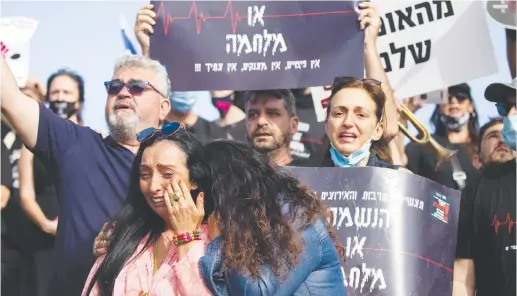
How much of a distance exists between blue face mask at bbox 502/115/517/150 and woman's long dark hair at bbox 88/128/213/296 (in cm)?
214

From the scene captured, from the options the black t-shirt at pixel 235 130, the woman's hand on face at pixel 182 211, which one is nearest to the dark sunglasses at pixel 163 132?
the woman's hand on face at pixel 182 211

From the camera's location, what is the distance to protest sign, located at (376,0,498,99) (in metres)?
7.14

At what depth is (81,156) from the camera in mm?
5543

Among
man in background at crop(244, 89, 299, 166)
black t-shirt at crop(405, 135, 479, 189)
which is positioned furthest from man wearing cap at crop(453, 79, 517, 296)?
black t-shirt at crop(405, 135, 479, 189)

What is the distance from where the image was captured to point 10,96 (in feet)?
17.4

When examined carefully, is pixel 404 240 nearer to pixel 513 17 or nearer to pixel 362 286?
pixel 362 286

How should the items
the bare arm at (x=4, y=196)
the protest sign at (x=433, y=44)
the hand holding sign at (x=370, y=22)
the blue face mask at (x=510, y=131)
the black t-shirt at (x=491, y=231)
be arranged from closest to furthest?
the black t-shirt at (x=491, y=231)
the blue face mask at (x=510, y=131)
the hand holding sign at (x=370, y=22)
the protest sign at (x=433, y=44)
the bare arm at (x=4, y=196)

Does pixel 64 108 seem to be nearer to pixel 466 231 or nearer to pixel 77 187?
pixel 77 187

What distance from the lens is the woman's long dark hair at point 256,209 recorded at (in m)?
4.16

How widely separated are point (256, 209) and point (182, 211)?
1.04 ft

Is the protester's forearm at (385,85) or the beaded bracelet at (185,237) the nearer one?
the beaded bracelet at (185,237)

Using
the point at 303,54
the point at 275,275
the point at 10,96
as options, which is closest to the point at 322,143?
the point at 303,54

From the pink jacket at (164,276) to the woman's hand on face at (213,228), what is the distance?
0.08 ft

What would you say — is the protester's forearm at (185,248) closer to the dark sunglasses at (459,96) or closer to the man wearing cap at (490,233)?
the man wearing cap at (490,233)
